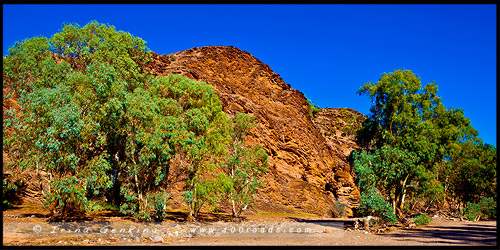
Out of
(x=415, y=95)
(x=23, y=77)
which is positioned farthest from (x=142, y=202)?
(x=415, y=95)

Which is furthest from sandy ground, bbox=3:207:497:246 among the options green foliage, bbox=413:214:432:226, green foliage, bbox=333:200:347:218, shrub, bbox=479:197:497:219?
green foliage, bbox=333:200:347:218

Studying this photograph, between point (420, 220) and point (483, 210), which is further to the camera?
point (483, 210)

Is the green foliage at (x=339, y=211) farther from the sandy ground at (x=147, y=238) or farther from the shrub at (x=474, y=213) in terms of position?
the sandy ground at (x=147, y=238)

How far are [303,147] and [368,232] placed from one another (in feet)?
148

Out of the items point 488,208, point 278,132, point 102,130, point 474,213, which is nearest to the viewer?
point 102,130

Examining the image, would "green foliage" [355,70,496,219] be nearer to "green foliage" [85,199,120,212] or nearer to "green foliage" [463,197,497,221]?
"green foliage" [463,197,497,221]

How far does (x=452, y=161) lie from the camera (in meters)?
50.6

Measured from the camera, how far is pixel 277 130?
6500 cm

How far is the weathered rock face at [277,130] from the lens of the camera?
54219 mm

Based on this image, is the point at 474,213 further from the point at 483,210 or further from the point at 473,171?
the point at 473,171

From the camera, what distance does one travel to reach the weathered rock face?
178 ft

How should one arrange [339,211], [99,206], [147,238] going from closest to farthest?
[147,238] → [99,206] → [339,211]

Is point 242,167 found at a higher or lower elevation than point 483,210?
higher

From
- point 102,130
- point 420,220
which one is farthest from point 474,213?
point 102,130
